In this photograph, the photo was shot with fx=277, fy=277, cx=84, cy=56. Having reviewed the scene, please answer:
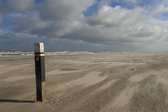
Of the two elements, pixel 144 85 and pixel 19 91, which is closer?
pixel 19 91

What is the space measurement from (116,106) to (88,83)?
11.8 feet

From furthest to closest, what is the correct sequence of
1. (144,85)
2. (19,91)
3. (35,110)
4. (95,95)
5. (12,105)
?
(144,85)
(19,91)
(95,95)
(12,105)
(35,110)

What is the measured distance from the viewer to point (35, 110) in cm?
659

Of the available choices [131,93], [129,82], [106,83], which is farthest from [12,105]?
[129,82]

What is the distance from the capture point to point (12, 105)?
703cm

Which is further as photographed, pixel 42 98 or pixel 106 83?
pixel 106 83

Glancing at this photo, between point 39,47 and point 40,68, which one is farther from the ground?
point 39,47

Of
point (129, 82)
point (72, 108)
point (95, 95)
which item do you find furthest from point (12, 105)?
point (129, 82)

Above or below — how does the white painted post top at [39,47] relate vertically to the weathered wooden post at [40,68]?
above

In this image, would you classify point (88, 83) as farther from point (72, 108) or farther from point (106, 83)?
point (72, 108)

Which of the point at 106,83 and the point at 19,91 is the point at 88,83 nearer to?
the point at 106,83

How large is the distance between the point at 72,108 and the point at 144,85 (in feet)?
13.8

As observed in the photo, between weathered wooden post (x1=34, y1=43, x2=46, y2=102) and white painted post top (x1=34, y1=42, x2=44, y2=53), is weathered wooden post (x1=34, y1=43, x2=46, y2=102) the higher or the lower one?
the lower one

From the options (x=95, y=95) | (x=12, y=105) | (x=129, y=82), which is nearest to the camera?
(x=12, y=105)
